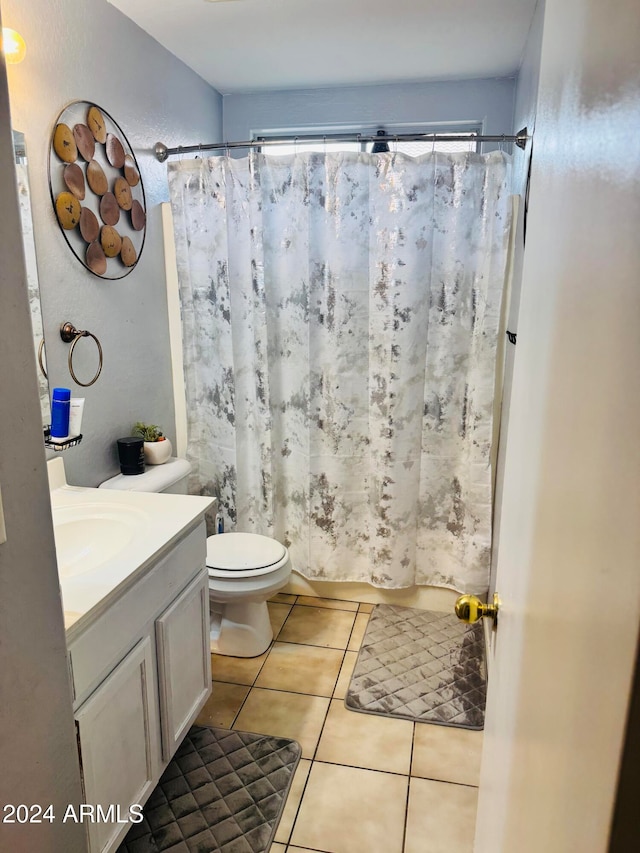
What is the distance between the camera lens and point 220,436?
2.76 metres

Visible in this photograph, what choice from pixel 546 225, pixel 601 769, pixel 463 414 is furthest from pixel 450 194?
pixel 601 769

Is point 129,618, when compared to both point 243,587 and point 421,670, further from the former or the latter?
point 421,670

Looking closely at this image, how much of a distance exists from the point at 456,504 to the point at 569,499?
2125mm

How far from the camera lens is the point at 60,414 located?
5.52ft

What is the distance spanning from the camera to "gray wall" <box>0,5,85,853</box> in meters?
0.78

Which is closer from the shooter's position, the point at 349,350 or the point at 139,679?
the point at 139,679

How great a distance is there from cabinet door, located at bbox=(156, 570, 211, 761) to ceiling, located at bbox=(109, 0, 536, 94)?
6.62 feet

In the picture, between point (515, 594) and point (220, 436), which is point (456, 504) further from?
point (515, 594)

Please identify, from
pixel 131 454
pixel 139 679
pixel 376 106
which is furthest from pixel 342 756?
pixel 376 106

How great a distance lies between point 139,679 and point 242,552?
0.93 meters

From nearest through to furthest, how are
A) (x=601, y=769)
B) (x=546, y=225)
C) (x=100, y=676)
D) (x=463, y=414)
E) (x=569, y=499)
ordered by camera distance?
(x=601, y=769)
(x=569, y=499)
(x=546, y=225)
(x=100, y=676)
(x=463, y=414)

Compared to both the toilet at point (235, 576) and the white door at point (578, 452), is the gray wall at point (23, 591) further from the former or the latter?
the toilet at point (235, 576)

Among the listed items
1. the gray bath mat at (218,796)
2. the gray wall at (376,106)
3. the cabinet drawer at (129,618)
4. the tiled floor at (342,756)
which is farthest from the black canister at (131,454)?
the gray wall at (376,106)

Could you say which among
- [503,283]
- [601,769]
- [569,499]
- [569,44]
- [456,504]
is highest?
[569,44]
